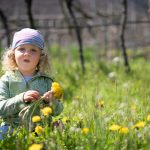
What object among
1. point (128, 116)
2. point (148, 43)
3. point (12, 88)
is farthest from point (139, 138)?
point (148, 43)

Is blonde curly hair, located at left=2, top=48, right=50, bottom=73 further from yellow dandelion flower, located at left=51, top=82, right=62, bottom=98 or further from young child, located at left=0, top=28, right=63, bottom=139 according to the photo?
yellow dandelion flower, located at left=51, top=82, right=62, bottom=98

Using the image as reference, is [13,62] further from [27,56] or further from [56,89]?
[56,89]

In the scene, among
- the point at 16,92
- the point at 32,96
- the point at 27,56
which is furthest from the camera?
the point at 16,92

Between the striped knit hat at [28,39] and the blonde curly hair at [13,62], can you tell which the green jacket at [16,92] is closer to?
the blonde curly hair at [13,62]

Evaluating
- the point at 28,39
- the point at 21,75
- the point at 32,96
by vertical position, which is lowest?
the point at 32,96

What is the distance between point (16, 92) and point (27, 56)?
283 mm

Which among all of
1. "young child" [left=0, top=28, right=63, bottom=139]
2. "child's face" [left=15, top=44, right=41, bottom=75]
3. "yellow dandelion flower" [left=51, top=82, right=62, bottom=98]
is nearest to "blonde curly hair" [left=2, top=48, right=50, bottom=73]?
"young child" [left=0, top=28, right=63, bottom=139]

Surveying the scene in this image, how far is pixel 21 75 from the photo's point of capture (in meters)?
3.78

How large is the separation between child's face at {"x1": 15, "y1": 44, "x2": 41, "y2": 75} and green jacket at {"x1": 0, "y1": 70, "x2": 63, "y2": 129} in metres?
0.10

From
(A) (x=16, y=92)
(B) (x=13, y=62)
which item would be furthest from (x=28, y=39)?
(A) (x=16, y=92)

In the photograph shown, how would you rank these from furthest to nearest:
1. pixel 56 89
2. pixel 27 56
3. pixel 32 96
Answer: pixel 27 56 < pixel 32 96 < pixel 56 89

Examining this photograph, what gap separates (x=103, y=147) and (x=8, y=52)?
1326 mm

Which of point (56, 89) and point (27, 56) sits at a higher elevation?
point (27, 56)

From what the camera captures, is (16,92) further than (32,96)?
Yes
